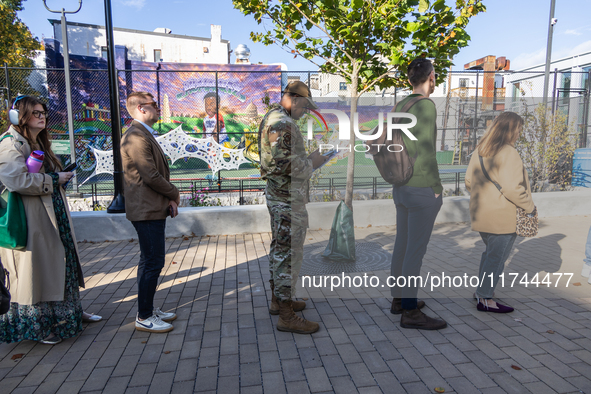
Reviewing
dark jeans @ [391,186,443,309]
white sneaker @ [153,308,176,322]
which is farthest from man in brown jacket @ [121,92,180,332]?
dark jeans @ [391,186,443,309]

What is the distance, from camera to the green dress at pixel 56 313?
2.87 m

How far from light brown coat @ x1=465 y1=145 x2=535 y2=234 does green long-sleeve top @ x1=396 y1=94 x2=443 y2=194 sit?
0.64 meters

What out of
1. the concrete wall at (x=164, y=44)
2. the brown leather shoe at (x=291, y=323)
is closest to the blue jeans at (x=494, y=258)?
the brown leather shoe at (x=291, y=323)

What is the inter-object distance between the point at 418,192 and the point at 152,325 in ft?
8.26

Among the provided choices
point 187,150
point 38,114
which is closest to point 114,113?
point 38,114

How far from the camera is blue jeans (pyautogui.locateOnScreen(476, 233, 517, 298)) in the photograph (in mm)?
3354

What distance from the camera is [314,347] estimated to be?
9.45 feet

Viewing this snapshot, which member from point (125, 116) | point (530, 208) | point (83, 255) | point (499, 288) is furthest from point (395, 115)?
point (125, 116)

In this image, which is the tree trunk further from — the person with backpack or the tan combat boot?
the tan combat boot

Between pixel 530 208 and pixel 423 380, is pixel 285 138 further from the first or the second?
pixel 530 208

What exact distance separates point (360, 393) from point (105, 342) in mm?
2086

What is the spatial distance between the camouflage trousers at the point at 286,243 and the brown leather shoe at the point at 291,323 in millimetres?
85

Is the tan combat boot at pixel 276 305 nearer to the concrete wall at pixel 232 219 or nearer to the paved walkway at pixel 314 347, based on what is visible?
the paved walkway at pixel 314 347

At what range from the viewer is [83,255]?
17.8 feet
